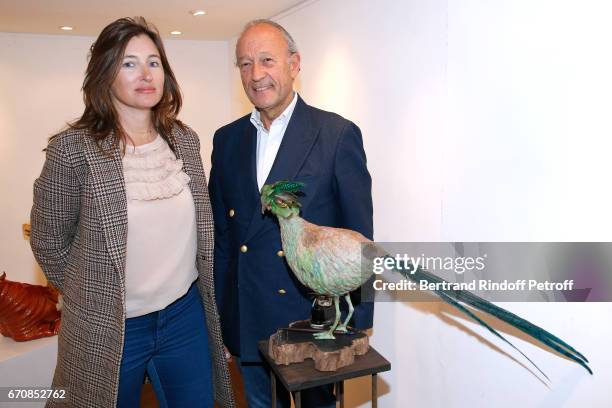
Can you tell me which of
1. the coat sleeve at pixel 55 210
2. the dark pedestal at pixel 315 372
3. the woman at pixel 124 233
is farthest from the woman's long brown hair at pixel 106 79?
the dark pedestal at pixel 315 372

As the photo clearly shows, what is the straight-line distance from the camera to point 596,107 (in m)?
1.20

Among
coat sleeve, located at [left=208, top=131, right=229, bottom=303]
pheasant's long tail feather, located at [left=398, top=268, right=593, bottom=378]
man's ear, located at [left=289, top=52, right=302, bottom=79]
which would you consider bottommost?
pheasant's long tail feather, located at [left=398, top=268, right=593, bottom=378]

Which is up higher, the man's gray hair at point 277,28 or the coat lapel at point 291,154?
A: the man's gray hair at point 277,28

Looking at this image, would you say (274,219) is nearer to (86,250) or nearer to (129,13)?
(86,250)

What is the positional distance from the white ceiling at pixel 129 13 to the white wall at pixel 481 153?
958 millimetres

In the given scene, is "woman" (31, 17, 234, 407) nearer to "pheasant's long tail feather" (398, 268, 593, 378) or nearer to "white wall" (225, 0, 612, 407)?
"pheasant's long tail feather" (398, 268, 593, 378)

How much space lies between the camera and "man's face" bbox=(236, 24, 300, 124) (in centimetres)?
152

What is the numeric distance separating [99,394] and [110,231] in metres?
0.50

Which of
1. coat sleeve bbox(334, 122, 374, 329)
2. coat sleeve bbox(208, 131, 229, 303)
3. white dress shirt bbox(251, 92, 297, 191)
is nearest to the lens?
coat sleeve bbox(334, 122, 374, 329)

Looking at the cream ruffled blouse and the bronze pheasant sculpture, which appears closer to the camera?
the bronze pheasant sculpture

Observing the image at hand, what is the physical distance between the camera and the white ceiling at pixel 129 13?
9.86ft

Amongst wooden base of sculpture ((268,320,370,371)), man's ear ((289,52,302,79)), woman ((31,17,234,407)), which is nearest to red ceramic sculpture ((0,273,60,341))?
woman ((31,17,234,407))

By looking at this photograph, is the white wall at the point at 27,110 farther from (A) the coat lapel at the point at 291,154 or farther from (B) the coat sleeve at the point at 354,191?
(B) the coat sleeve at the point at 354,191

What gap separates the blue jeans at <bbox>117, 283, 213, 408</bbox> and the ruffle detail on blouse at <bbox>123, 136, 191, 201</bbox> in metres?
0.36
